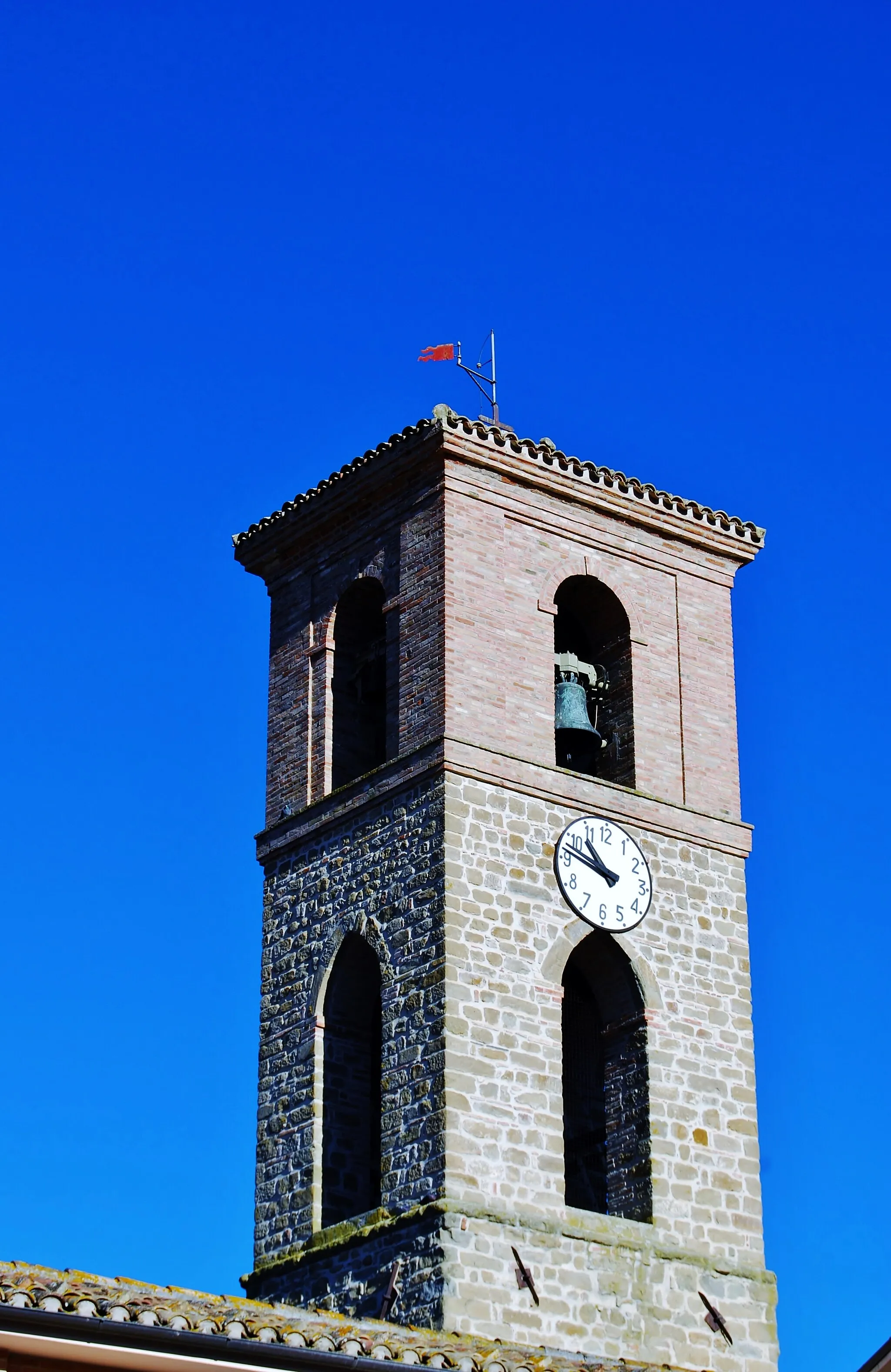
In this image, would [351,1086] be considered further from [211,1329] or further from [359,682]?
[211,1329]

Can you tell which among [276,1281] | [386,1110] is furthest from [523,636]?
[276,1281]

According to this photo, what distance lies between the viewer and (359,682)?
84.4ft

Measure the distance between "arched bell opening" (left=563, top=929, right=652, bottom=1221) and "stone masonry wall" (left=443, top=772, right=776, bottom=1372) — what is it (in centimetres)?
14

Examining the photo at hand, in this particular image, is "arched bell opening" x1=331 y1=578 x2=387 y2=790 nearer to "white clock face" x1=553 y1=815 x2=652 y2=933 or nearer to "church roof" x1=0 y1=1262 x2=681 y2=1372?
"white clock face" x1=553 y1=815 x2=652 y2=933

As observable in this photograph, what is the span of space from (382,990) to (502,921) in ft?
4.04

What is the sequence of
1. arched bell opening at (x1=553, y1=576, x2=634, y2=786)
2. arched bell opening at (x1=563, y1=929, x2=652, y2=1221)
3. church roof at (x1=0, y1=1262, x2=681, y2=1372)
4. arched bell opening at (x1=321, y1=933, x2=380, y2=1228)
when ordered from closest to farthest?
church roof at (x1=0, y1=1262, x2=681, y2=1372), arched bell opening at (x1=563, y1=929, x2=652, y2=1221), arched bell opening at (x1=321, y1=933, x2=380, y2=1228), arched bell opening at (x1=553, y1=576, x2=634, y2=786)

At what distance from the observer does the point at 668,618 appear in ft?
84.7

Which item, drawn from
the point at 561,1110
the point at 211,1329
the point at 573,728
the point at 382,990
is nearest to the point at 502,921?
the point at 382,990

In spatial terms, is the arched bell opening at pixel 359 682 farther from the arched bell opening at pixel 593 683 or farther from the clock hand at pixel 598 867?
the clock hand at pixel 598 867

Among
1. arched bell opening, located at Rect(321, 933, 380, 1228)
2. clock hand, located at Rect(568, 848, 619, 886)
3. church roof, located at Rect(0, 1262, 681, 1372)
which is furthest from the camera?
clock hand, located at Rect(568, 848, 619, 886)

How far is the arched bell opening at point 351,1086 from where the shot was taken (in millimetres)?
23328

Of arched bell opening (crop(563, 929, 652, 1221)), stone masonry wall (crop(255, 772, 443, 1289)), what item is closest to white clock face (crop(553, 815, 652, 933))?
arched bell opening (crop(563, 929, 652, 1221))

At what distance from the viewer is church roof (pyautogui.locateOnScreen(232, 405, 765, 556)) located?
24.7 m

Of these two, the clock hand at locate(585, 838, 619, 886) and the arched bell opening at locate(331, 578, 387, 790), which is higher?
the arched bell opening at locate(331, 578, 387, 790)
